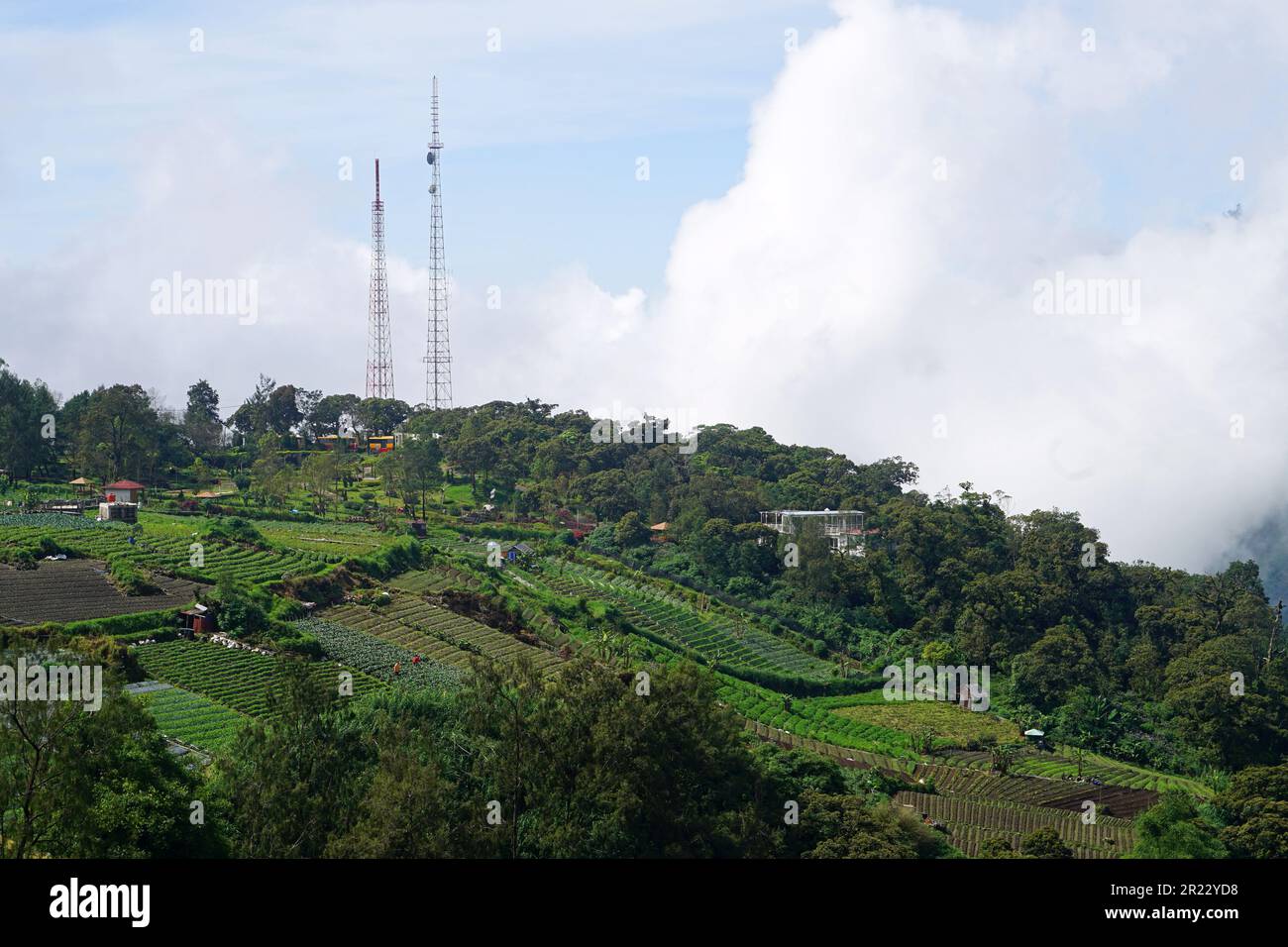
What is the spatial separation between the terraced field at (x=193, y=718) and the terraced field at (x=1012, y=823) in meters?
16.8

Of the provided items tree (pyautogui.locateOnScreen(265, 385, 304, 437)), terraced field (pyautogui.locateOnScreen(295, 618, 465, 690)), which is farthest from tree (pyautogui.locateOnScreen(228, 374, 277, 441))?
terraced field (pyautogui.locateOnScreen(295, 618, 465, 690))

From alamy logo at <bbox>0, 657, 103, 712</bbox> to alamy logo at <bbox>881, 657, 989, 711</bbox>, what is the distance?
3102cm

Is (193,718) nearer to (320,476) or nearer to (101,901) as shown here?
(101,901)

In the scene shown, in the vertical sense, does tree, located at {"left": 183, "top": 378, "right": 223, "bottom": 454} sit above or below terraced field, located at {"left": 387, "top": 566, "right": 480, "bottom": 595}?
above

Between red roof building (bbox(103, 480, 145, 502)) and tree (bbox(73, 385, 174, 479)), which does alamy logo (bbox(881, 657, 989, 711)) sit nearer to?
red roof building (bbox(103, 480, 145, 502))

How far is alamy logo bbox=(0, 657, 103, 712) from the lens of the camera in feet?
56.6

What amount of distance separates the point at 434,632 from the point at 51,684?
18.7 m

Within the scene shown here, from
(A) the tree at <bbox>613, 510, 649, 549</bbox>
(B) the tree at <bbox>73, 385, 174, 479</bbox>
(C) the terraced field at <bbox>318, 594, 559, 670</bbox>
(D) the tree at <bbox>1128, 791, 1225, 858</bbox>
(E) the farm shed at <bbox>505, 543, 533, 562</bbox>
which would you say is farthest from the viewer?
(A) the tree at <bbox>613, 510, 649, 549</bbox>

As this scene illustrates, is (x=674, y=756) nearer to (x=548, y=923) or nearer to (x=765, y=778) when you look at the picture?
(x=765, y=778)

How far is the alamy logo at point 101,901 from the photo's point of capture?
23.7ft

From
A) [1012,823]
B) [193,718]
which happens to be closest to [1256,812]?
[1012,823]

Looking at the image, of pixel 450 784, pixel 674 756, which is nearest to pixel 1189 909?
pixel 450 784

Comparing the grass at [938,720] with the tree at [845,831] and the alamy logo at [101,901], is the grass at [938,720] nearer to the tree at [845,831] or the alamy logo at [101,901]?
the tree at [845,831]

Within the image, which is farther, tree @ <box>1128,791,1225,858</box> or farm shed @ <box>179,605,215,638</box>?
farm shed @ <box>179,605,215,638</box>
